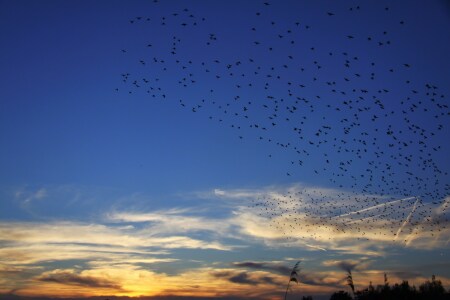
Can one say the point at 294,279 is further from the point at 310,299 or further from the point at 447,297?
the point at 310,299

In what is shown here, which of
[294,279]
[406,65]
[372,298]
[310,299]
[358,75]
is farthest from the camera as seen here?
[310,299]

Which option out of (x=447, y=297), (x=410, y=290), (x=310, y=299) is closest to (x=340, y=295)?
(x=310, y=299)

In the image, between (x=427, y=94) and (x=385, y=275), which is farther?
(x=385, y=275)

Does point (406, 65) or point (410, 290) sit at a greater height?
point (406, 65)

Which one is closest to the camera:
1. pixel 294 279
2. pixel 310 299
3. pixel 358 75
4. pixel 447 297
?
pixel 358 75

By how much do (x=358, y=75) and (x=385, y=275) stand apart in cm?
3734

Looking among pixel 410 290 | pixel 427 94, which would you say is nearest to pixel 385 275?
pixel 410 290

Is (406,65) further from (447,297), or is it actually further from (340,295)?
(340,295)

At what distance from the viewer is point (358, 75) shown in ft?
57.9

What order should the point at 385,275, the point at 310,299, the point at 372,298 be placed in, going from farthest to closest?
the point at 310,299 → the point at 372,298 → the point at 385,275

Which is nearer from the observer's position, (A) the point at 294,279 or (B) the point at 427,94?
(B) the point at 427,94

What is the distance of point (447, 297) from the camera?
53.8 metres

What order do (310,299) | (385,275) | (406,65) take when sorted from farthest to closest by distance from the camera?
(310,299)
(385,275)
(406,65)

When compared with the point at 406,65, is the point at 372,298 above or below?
below
